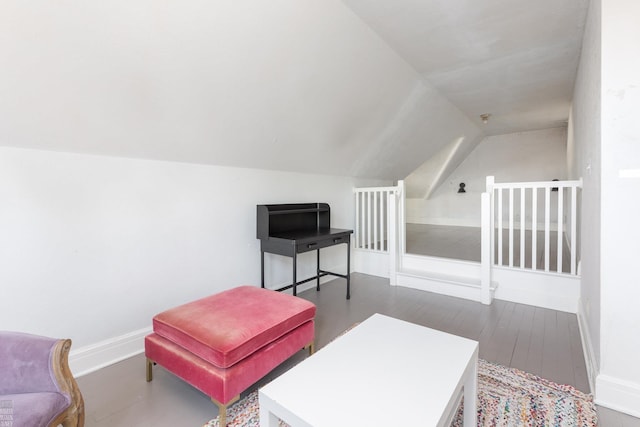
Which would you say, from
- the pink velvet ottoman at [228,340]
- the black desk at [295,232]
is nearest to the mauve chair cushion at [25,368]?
the pink velvet ottoman at [228,340]

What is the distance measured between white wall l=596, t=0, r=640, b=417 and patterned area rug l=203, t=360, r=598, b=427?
17 cm

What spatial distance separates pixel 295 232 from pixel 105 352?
6.08ft

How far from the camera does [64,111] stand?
169 centimetres

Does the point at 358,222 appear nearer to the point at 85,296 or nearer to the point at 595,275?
the point at 595,275

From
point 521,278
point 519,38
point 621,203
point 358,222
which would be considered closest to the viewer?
point 621,203

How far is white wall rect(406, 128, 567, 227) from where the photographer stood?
262 inches

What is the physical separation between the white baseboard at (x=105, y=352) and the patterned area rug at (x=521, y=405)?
3.42 ft

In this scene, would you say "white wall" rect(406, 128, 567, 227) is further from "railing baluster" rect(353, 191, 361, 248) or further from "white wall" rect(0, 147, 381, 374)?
"white wall" rect(0, 147, 381, 374)

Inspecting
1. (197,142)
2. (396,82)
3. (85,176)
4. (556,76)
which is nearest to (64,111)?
(85,176)

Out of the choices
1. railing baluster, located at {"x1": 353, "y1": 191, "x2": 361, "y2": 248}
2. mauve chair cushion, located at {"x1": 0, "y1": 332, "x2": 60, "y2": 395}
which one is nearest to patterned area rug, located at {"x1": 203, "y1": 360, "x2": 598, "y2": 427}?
mauve chair cushion, located at {"x1": 0, "y1": 332, "x2": 60, "y2": 395}

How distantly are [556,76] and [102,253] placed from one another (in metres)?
4.87

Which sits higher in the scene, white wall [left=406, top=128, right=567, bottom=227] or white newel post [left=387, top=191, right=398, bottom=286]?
white wall [left=406, top=128, right=567, bottom=227]

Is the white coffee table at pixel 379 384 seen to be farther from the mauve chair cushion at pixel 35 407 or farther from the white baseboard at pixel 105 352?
the white baseboard at pixel 105 352

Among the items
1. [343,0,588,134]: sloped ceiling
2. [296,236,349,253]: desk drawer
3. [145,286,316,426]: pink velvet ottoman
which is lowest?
[145,286,316,426]: pink velvet ottoman
